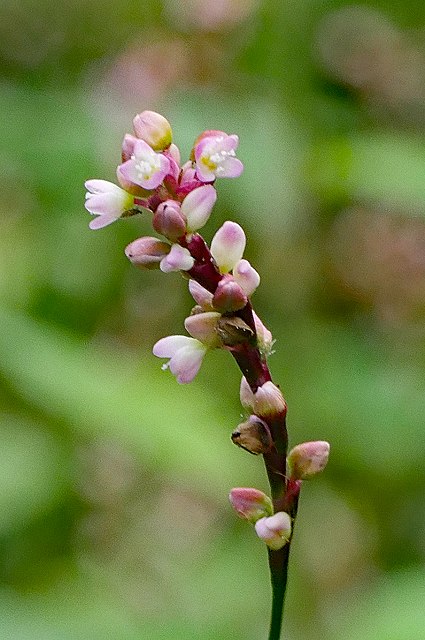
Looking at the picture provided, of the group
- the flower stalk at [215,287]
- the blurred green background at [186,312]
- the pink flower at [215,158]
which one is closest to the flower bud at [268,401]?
the flower stalk at [215,287]

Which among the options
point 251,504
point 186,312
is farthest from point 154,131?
point 186,312

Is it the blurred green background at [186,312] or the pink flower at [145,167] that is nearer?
the pink flower at [145,167]

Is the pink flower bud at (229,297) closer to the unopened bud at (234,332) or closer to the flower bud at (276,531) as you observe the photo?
the unopened bud at (234,332)

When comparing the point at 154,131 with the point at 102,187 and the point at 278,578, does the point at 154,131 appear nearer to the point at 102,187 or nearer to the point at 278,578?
the point at 102,187

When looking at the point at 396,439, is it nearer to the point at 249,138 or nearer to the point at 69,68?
the point at 249,138

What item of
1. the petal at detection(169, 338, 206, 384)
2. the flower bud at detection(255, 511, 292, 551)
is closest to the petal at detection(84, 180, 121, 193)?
the petal at detection(169, 338, 206, 384)

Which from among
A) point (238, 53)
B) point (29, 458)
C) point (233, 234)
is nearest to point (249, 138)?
point (238, 53)
